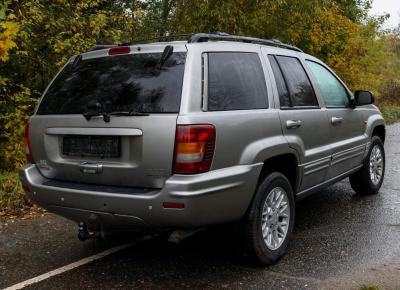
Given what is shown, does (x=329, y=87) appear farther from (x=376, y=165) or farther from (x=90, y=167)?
(x=90, y=167)

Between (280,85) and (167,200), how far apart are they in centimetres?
167

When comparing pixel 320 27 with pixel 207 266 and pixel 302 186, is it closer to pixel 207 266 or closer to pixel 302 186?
pixel 302 186

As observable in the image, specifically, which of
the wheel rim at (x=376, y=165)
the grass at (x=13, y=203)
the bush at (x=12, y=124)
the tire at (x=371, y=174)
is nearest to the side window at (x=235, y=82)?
the tire at (x=371, y=174)

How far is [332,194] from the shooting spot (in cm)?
641

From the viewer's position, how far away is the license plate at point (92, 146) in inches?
135

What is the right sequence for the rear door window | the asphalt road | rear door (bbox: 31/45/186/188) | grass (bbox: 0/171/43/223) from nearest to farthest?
rear door (bbox: 31/45/186/188), the asphalt road, the rear door window, grass (bbox: 0/171/43/223)

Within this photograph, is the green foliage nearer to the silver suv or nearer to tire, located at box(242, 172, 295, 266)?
the silver suv

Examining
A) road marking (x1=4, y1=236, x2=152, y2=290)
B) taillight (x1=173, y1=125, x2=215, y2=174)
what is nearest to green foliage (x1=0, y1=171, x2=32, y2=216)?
road marking (x1=4, y1=236, x2=152, y2=290)

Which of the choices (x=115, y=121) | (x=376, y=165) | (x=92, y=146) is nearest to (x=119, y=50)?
(x=115, y=121)

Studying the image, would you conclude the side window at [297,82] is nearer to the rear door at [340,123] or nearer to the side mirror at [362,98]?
the rear door at [340,123]

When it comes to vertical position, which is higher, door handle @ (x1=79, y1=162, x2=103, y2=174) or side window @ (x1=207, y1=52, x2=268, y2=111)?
side window @ (x1=207, y1=52, x2=268, y2=111)

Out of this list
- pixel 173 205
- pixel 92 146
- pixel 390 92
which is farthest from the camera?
pixel 390 92

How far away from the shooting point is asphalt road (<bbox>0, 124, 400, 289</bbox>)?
366 centimetres

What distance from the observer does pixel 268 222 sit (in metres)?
3.94
